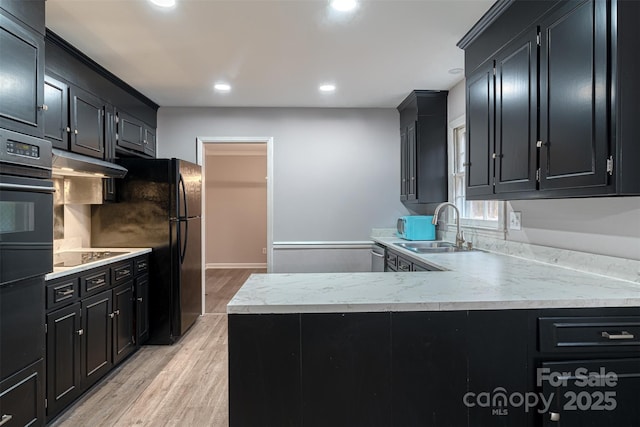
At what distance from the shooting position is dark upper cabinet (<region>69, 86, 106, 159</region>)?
2664 mm

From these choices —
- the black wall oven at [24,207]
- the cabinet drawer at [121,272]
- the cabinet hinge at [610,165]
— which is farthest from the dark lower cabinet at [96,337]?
the cabinet hinge at [610,165]

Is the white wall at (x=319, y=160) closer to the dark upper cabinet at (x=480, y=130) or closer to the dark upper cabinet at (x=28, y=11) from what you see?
the dark upper cabinet at (x=480, y=130)

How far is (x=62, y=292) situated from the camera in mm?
2203

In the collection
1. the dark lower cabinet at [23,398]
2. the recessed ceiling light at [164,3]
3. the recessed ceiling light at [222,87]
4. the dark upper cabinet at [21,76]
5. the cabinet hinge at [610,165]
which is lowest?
the dark lower cabinet at [23,398]

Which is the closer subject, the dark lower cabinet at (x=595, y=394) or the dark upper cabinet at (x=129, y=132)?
the dark lower cabinet at (x=595, y=394)

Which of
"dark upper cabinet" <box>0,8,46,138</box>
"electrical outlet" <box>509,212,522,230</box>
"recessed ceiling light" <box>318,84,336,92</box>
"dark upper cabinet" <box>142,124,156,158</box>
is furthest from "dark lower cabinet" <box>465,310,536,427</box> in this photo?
"dark upper cabinet" <box>142,124,156,158</box>

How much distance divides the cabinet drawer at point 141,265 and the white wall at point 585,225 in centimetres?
309

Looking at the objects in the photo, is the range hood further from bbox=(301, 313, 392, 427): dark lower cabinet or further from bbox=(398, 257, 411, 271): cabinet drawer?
bbox=(398, 257, 411, 271): cabinet drawer

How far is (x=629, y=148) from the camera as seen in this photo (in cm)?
139

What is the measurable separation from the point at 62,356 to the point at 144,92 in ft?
8.52

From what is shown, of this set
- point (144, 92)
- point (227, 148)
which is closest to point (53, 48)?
point (144, 92)

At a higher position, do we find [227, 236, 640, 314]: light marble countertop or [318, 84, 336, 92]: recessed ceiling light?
[318, 84, 336, 92]: recessed ceiling light

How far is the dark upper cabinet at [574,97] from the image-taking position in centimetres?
145

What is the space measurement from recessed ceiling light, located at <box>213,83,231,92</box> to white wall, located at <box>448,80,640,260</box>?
2740 mm
